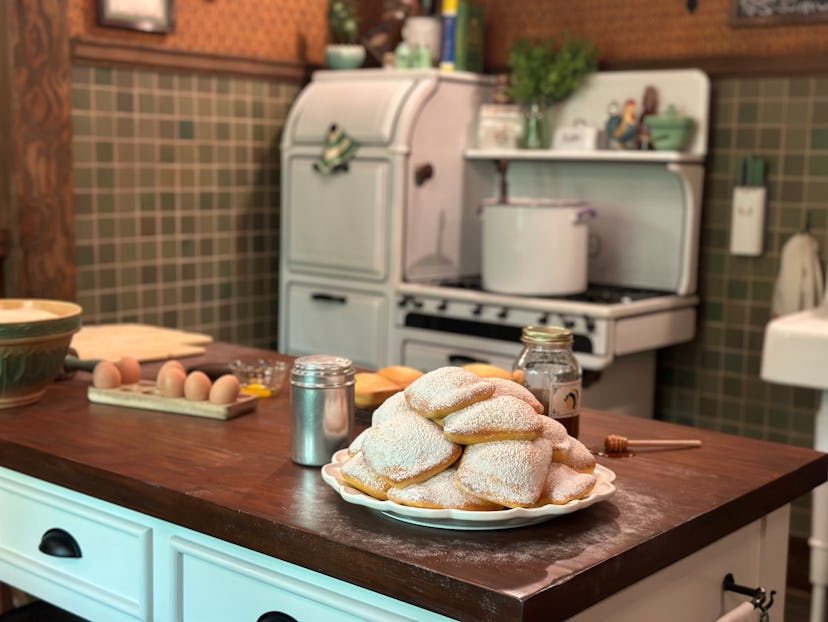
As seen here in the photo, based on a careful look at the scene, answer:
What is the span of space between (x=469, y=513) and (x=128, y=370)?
3.25ft

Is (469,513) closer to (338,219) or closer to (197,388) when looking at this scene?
(197,388)

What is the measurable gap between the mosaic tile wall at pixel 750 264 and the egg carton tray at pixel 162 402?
7.19ft

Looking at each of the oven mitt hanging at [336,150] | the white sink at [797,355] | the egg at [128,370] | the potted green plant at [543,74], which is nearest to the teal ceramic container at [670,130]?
the potted green plant at [543,74]

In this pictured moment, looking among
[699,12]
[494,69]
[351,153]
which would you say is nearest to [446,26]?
[494,69]

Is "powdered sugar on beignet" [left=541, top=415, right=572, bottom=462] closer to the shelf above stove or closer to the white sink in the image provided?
the white sink

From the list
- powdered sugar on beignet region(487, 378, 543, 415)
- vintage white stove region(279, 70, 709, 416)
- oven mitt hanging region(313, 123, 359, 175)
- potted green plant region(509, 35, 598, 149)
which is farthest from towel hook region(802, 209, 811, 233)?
powdered sugar on beignet region(487, 378, 543, 415)

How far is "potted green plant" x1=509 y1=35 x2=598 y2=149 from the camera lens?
3.88m

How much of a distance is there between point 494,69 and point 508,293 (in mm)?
1095

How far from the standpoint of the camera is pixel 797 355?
289 cm

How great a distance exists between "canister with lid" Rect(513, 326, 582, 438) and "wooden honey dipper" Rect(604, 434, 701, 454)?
0.30ft

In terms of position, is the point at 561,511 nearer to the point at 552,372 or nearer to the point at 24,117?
the point at 552,372

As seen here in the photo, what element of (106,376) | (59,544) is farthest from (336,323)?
(59,544)

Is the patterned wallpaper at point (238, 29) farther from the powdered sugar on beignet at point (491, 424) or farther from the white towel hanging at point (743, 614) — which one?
the white towel hanging at point (743, 614)

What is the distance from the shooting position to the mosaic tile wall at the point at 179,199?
Answer: 3709mm
